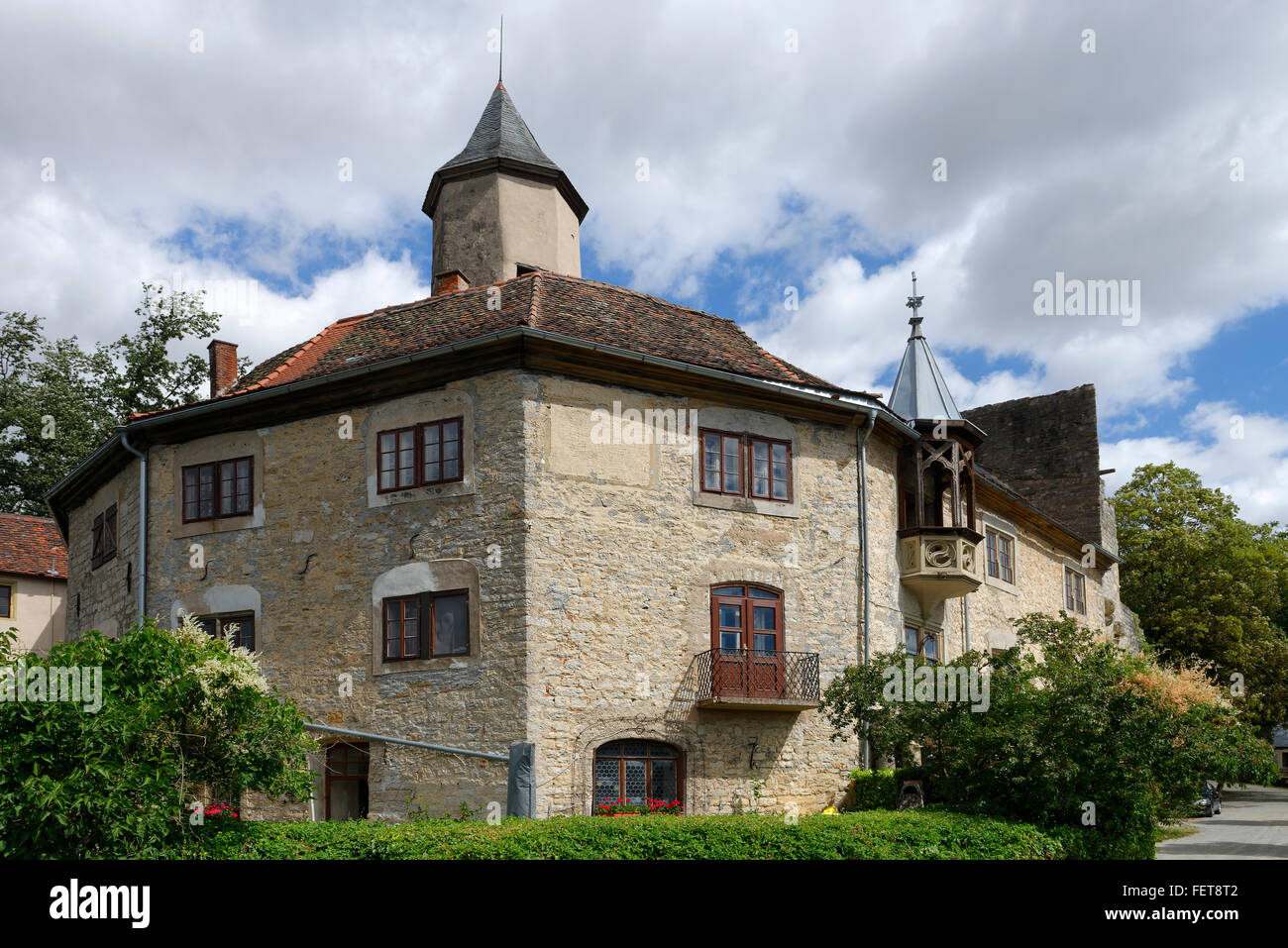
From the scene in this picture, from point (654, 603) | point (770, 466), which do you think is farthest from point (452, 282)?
point (654, 603)

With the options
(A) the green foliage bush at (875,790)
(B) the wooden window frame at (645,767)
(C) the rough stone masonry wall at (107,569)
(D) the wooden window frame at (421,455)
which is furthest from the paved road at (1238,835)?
(C) the rough stone masonry wall at (107,569)

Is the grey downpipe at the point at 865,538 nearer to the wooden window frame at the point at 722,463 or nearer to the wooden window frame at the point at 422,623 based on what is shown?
the wooden window frame at the point at 722,463

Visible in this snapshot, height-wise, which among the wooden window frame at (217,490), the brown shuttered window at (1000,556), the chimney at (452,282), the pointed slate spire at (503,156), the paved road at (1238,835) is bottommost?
the paved road at (1238,835)

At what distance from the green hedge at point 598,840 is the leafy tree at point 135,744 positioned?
0.60m

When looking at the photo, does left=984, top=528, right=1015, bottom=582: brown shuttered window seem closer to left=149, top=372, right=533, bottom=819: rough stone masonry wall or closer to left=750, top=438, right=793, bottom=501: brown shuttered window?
left=750, top=438, right=793, bottom=501: brown shuttered window

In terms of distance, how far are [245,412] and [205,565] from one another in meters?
2.83

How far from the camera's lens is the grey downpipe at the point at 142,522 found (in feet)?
73.9

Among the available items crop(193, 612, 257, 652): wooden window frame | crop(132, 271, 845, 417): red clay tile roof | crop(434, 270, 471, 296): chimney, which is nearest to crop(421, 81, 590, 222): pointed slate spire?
crop(434, 270, 471, 296): chimney

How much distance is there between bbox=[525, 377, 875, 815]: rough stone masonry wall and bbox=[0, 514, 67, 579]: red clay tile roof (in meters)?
22.1

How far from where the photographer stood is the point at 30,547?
36094mm

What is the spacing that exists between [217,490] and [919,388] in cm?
1436

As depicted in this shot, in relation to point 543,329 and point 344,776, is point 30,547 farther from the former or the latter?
point 543,329

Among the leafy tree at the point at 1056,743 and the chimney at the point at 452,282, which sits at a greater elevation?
the chimney at the point at 452,282
